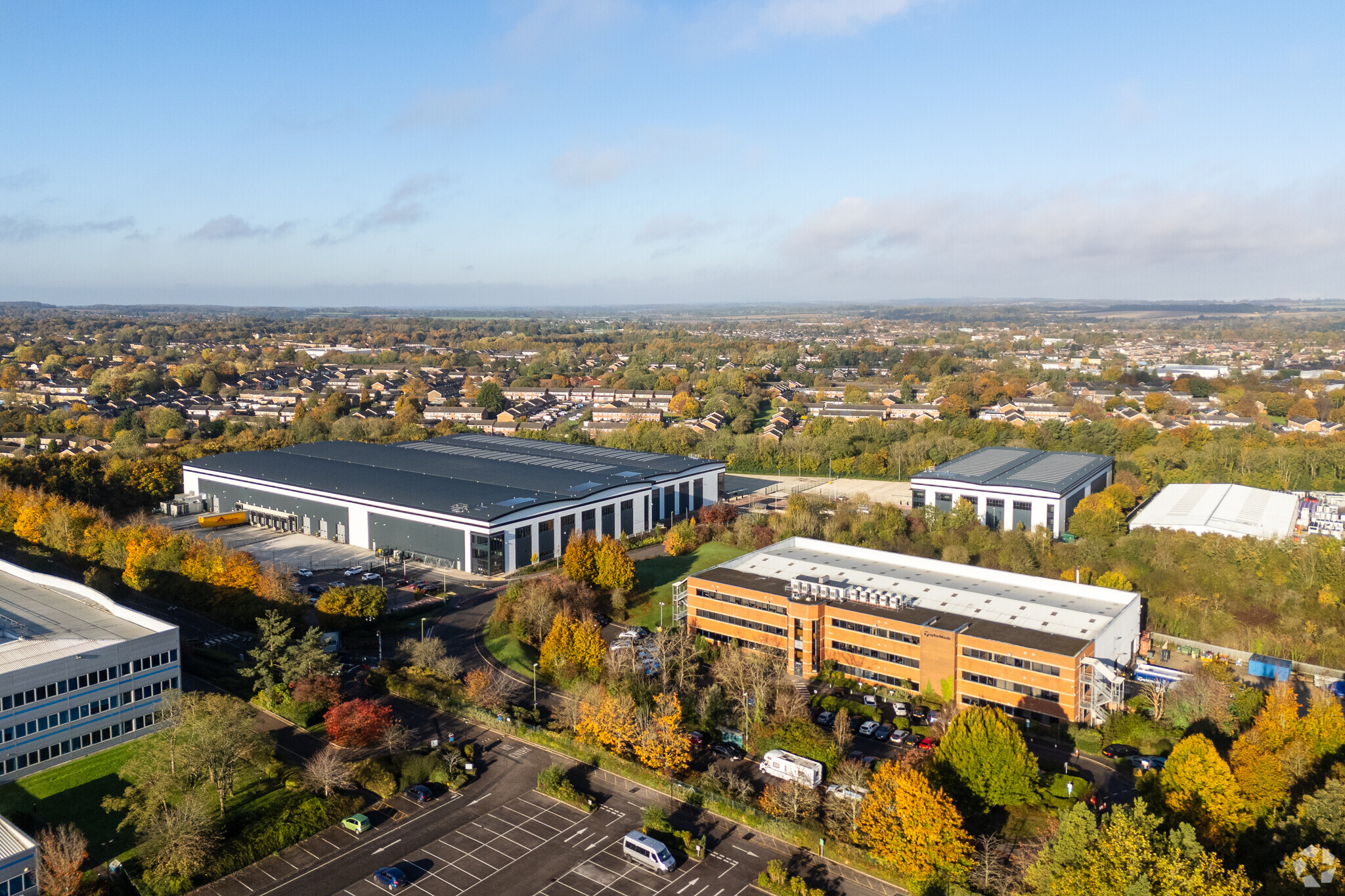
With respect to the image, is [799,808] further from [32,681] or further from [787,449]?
[787,449]

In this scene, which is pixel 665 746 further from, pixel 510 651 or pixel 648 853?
pixel 510 651

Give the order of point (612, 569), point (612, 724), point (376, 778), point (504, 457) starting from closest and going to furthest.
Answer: point (376, 778) → point (612, 724) → point (612, 569) → point (504, 457)

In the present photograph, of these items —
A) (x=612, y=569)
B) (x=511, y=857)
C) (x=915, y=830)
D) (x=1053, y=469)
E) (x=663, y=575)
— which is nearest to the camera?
(x=915, y=830)

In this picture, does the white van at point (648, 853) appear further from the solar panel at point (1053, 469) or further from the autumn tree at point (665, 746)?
the solar panel at point (1053, 469)

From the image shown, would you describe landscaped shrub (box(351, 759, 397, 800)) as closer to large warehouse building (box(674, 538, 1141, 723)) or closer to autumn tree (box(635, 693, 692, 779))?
→ autumn tree (box(635, 693, 692, 779))

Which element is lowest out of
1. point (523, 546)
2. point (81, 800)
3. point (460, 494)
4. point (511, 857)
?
point (511, 857)

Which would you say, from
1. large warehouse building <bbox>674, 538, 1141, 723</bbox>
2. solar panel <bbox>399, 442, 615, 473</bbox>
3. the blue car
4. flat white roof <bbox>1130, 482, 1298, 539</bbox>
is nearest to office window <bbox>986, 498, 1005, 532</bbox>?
flat white roof <bbox>1130, 482, 1298, 539</bbox>

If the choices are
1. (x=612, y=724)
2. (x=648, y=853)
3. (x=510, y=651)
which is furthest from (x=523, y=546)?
(x=648, y=853)
